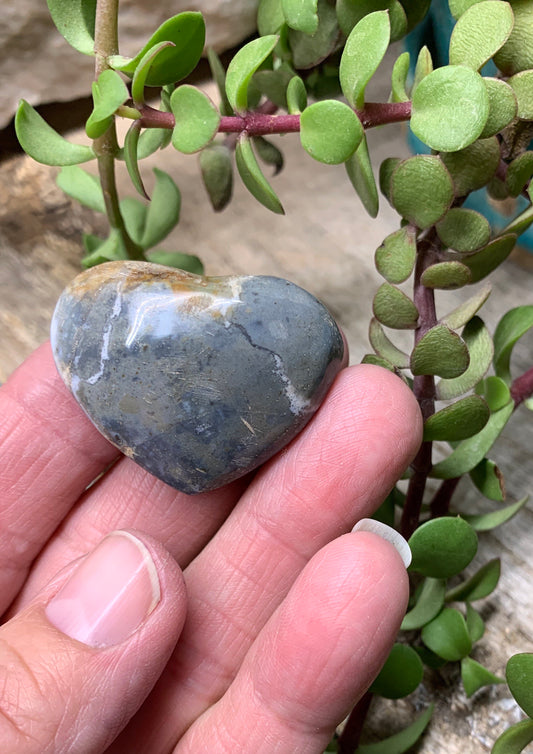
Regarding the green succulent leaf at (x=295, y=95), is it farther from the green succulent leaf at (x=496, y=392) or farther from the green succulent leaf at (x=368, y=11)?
the green succulent leaf at (x=496, y=392)

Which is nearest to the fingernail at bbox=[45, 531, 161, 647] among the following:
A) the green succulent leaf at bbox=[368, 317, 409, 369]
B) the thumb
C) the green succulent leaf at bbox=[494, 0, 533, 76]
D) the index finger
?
the thumb

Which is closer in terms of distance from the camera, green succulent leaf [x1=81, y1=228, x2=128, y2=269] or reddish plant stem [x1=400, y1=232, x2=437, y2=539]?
reddish plant stem [x1=400, y1=232, x2=437, y2=539]

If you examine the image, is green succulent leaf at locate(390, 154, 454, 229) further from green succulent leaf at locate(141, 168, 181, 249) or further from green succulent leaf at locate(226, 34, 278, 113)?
green succulent leaf at locate(141, 168, 181, 249)

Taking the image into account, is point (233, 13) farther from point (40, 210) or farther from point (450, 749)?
point (450, 749)

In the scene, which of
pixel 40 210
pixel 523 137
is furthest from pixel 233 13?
pixel 523 137

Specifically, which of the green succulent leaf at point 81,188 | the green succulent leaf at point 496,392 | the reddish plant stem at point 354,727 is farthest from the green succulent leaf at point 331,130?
the reddish plant stem at point 354,727

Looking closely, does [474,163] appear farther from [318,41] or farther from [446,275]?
[318,41]

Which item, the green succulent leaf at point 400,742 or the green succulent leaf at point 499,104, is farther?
the green succulent leaf at point 400,742
